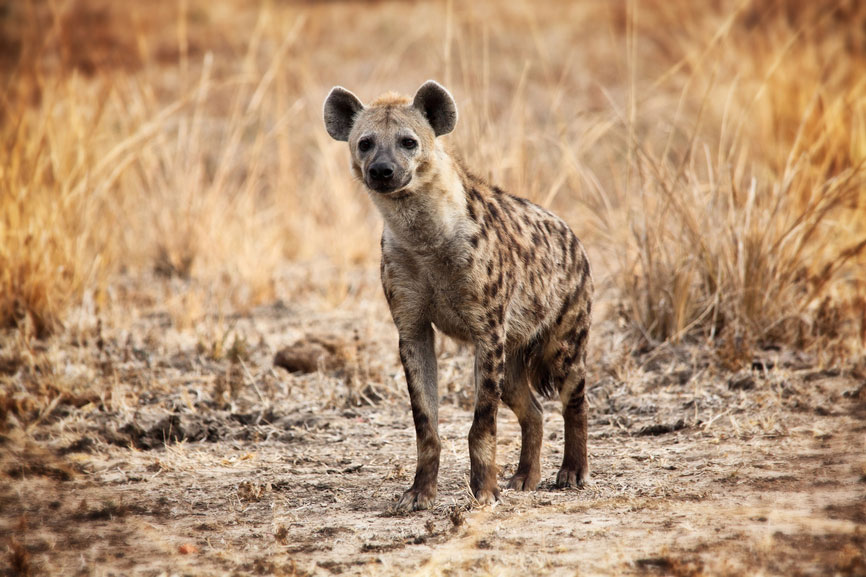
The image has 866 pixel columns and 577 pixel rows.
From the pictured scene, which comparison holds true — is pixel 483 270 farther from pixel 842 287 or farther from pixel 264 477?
pixel 842 287

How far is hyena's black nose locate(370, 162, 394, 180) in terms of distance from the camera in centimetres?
358

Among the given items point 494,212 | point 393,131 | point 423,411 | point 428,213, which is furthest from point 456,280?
point 393,131

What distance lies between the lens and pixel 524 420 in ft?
13.4

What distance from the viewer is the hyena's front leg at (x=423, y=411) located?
3.66m

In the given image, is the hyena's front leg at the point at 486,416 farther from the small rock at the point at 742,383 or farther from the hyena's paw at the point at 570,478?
the small rock at the point at 742,383

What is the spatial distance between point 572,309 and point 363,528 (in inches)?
52.2

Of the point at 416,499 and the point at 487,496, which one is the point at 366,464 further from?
the point at 487,496

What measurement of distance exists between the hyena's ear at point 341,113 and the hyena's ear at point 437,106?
29cm

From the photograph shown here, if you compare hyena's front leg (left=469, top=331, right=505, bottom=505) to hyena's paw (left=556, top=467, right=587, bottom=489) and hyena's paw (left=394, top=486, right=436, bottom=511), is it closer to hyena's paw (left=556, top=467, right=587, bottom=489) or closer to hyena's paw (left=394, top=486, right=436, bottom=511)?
hyena's paw (left=394, top=486, right=436, bottom=511)

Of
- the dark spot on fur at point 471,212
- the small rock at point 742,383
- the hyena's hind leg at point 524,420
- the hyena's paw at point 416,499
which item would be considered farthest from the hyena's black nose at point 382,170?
the small rock at point 742,383

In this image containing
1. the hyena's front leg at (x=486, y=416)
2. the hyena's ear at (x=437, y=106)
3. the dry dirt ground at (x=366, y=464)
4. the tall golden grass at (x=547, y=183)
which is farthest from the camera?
the tall golden grass at (x=547, y=183)

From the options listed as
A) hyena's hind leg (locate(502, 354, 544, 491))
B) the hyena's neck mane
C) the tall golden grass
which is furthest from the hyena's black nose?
the tall golden grass

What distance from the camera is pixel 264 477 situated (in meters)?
4.08

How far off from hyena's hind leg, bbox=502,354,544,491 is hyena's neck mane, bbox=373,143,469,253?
2.43 ft
